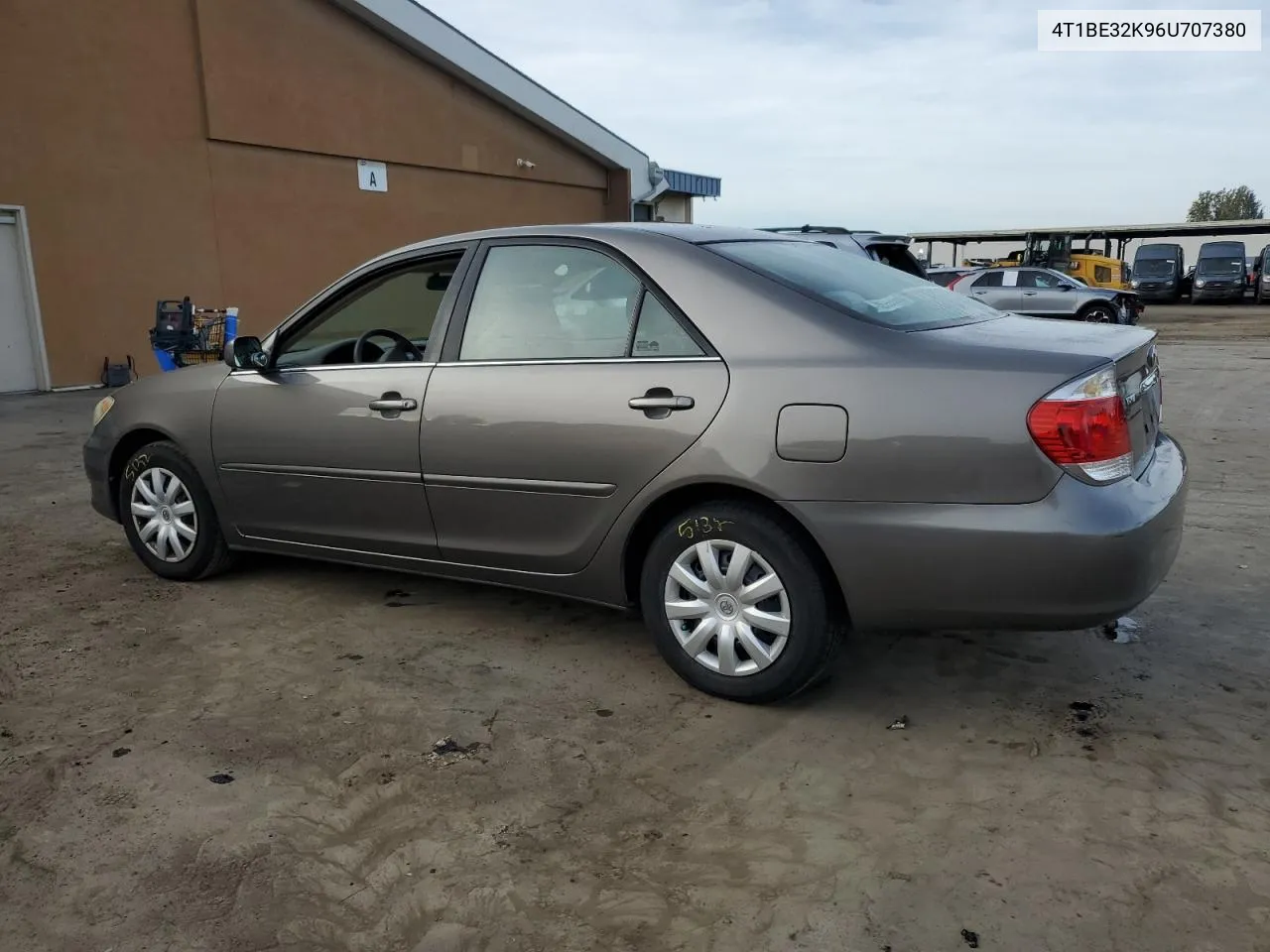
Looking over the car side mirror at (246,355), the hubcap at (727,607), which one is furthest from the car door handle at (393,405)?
the hubcap at (727,607)

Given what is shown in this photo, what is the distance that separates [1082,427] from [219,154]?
13.7 meters

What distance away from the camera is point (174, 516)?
4.63m

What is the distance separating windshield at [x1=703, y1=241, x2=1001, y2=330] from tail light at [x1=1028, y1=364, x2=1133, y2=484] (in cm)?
57

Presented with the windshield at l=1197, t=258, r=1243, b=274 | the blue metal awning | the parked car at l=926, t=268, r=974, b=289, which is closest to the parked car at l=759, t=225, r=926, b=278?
the parked car at l=926, t=268, r=974, b=289

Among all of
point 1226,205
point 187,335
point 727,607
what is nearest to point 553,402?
point 727,607

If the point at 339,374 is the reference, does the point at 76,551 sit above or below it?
below

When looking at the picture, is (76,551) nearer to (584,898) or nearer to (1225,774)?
(584,898)

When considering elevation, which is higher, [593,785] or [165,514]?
[165,514]

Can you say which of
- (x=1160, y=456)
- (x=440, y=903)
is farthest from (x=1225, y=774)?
(x=440, y=903)

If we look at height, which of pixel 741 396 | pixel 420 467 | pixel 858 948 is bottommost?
pixel 858 948

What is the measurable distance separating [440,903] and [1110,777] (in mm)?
1885

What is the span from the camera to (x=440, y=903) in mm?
2338

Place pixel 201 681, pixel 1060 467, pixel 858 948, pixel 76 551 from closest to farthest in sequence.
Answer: pixel 858 948 < pixel 1060 467 < pixel 201 681 < pixel 76 551

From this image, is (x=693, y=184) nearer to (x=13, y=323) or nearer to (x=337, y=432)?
(x=13, y=323)
